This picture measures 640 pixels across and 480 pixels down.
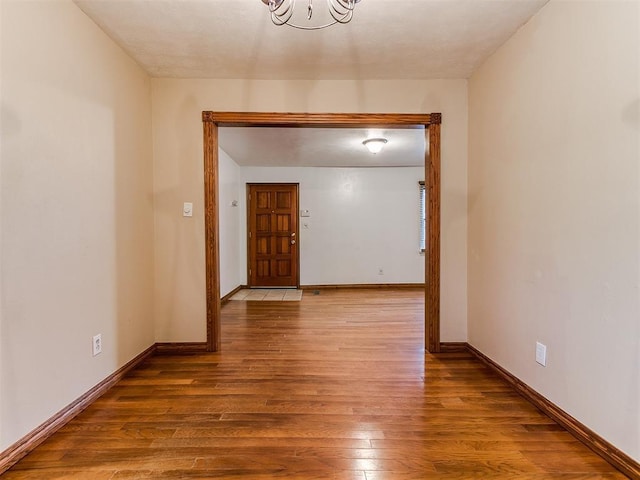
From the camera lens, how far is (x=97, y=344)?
2.02m

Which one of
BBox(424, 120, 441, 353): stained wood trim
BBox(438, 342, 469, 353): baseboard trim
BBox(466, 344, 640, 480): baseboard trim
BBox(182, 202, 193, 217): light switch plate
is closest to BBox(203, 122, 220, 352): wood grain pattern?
BBox(182, 202, 193, 217): light switch plate

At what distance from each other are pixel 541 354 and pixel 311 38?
250 centimetres

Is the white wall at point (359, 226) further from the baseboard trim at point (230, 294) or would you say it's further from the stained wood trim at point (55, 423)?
the stained wood trim at point (55, 423)

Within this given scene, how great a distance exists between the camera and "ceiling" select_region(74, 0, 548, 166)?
6.06ft

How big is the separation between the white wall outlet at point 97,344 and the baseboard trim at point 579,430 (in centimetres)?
274

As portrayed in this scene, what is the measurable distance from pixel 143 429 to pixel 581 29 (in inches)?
122

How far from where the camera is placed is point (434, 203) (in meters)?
2.73

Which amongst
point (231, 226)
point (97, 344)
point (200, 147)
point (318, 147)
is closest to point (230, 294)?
point (231, 226)

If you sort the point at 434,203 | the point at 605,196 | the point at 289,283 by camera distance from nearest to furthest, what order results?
the point at 605,196 → the point at 434,203 → the point at 289,283

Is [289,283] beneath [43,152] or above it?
beneath

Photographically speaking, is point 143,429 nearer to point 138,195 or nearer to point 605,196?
point 138,195

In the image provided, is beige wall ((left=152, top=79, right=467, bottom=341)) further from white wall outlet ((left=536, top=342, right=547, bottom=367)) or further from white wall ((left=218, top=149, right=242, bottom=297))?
white wall ((left=218, top=149, right=242, bottom=297))

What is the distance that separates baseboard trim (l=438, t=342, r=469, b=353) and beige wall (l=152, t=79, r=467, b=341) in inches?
13.9

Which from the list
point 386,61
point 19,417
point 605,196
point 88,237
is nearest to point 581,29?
point 605,196
